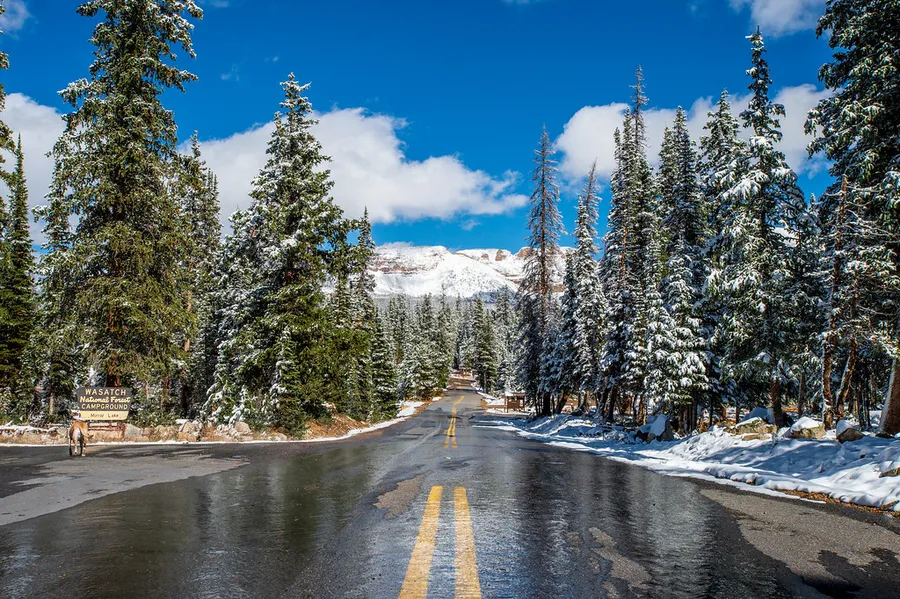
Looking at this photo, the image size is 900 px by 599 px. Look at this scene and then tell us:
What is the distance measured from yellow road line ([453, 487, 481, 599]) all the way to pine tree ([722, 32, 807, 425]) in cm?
1626

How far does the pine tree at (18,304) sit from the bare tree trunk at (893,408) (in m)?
41.5

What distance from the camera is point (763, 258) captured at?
62.7ft

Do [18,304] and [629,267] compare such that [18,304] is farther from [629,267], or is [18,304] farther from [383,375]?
[629,267]

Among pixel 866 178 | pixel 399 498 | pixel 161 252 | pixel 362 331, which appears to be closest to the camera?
pixel 399 498

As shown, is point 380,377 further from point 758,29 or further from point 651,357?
point 758,29

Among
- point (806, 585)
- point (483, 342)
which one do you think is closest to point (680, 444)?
point (806, 585)

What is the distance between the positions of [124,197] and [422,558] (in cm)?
2101

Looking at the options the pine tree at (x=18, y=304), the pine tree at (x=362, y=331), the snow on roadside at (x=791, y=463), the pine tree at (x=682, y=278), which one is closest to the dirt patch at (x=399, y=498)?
the snow on roadside at (x=791, y=463)

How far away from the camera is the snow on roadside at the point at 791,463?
9.26m

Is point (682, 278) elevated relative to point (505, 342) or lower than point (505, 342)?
lower

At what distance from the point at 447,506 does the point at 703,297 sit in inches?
903

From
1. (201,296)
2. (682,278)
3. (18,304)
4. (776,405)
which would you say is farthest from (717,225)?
(18,304)

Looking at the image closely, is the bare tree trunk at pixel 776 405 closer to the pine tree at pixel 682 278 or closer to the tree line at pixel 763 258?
the tree line at pixel 763 258

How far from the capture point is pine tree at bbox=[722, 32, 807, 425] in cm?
1903
